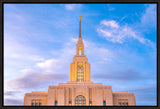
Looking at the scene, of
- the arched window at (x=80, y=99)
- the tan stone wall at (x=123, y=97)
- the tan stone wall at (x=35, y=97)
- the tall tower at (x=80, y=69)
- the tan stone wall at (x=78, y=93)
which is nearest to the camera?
the tan stone wall at (x=78, y=93)

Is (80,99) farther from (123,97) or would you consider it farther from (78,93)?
(123,97)

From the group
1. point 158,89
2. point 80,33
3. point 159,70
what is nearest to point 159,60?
point 159,70

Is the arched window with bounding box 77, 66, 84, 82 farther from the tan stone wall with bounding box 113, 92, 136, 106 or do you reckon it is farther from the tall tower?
the tan stone wall with bounding box 113, 92, 136, 106

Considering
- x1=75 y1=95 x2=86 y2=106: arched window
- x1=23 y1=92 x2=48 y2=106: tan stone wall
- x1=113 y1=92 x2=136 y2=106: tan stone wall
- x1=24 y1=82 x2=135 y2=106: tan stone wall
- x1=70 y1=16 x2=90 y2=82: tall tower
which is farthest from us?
x1=70 y1=16 x2=90 y2=82: tall tower

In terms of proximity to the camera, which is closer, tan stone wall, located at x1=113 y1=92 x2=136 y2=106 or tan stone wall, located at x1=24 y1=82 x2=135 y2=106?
tan stone wall, located at x1=24 y1=82 x2=135 y2=106

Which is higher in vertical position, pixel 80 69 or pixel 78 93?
pixel 80 69

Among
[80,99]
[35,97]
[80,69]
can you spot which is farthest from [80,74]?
[35,97]

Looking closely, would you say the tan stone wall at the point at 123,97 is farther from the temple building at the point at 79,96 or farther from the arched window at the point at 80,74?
the arched window at the point at 80,74

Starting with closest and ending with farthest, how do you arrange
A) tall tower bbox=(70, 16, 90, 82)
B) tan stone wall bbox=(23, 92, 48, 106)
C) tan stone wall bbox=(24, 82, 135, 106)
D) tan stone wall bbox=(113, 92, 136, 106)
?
tan stone wall bbox=(24, 82, 135, 106)
tan stone wall bbox=(23, 92, 48, 106)
tan stone wall bbox=(113, 92, 136, 106)
tall tower bbox=(70, 16, 90, 82)

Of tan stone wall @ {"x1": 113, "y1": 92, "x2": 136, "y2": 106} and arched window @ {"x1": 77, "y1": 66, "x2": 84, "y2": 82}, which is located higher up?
arched window @ {"x1": 77, "y1": 66, "x2": 84, "y2": 82}

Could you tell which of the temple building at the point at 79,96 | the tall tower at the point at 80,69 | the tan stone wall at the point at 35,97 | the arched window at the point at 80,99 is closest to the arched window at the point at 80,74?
the tall tower at the point at 80,69

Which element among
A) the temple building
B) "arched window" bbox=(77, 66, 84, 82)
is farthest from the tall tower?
the temple building

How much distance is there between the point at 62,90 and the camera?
42344 mm

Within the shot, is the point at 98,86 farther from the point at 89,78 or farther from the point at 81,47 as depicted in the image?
the point at 81,47
